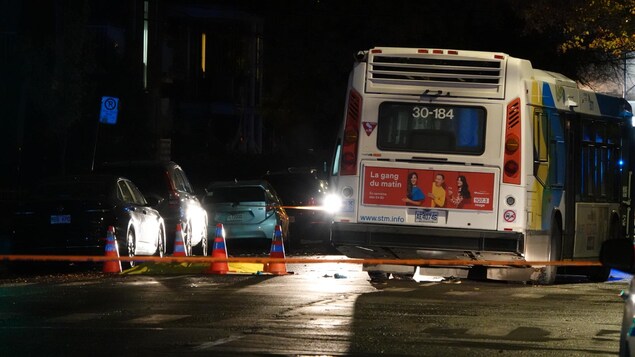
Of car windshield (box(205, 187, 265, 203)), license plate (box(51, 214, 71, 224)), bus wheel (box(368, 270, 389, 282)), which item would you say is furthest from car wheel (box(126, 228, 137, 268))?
car windshield (box(205, 187, 265, 203))

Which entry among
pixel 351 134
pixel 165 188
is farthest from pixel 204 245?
pixel 351 134

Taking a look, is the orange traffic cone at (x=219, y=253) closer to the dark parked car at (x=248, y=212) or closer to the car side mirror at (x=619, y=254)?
the dark parked car at (x=248, y=212)

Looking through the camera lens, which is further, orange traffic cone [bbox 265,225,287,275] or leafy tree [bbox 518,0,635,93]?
leafy tree [bbox 518,0,635,93]

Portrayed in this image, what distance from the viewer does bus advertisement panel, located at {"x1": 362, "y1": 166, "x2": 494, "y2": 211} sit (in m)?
18.4

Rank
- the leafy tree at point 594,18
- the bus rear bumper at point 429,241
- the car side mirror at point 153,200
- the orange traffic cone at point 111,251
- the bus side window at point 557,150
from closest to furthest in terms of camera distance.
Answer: the bus rear bumper at point 429,241 < the bus side window at point 557,150 < the orange traffic cone at point 111,251 < the car side mirror at point 153,200 < the leafy tree at point 594,18

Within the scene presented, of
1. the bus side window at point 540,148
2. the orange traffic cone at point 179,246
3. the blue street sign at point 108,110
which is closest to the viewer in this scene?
the bus side window at point 540,148

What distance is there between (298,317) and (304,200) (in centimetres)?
1992

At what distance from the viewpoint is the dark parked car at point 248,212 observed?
28891 millimetres

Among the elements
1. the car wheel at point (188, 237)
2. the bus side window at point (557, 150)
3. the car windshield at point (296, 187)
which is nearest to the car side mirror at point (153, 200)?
A: the car wheel at point (188, 237)

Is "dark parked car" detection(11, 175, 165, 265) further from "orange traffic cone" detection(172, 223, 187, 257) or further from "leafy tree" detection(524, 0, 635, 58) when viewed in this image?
"leafy tree" detection(524, 0, 635, 58)

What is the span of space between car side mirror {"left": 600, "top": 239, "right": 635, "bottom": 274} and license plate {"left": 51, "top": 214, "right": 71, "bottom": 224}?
1511 cm

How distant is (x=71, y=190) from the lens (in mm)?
22484

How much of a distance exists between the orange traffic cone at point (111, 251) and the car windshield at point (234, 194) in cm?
773

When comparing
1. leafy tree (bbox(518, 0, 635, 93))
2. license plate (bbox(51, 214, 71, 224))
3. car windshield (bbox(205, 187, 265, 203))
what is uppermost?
leafy tree (bbox(518, 0, 635, 93))
